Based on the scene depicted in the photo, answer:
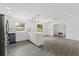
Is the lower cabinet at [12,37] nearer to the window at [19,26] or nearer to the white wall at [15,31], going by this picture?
the white wall at [15,31]

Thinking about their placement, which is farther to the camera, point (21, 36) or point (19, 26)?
point (21, 36)

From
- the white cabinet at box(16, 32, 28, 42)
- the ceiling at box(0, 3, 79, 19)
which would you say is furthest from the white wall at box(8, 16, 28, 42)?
the ceiling at box(0, 3, 79, 19)

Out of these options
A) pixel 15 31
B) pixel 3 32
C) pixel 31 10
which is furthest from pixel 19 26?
pixel 31 10

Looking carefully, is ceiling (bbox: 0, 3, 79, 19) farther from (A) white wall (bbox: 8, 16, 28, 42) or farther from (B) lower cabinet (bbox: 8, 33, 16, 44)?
(B) lower cabinet (bbox: 8, 33, 16, 44)

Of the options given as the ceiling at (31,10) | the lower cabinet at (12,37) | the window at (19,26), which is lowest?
the lower cabinet at (12,37)

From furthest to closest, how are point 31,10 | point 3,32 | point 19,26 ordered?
point 31,10
point 19,26
point 3,32

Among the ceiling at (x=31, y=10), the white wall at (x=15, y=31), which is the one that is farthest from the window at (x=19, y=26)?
the ceiling at (x=31, y=10)

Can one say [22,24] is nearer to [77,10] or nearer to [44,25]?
[44,25]

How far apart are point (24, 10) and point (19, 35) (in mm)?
677

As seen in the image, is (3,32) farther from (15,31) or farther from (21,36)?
(21,36)

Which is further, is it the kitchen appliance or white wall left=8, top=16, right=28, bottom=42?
white wall left=8, top=16, right=28, bottom=42

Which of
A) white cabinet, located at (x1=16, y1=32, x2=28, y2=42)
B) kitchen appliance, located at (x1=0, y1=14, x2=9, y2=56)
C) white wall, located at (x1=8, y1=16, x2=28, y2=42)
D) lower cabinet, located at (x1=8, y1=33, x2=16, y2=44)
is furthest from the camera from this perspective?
white cabinet, located at (x1=16, y1=32, x2=28, y2=42)

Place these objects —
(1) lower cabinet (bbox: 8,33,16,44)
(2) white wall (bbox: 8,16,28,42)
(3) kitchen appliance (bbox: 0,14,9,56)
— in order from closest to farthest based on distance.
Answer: (3) kitchen appliance (bbox: 0,14,9,56), (2) white wall (bbox: 8,16,28,42), (1) lower cabinet (bbox: 8,33,16,44)

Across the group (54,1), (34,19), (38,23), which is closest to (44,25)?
(38,23)
